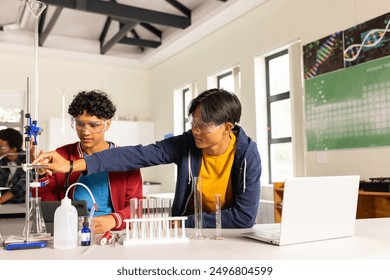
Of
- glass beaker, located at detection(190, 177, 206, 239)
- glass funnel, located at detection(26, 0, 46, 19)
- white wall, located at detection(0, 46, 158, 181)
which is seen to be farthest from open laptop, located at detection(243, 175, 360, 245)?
white wall, located at detection(0, 46, 158, 181)

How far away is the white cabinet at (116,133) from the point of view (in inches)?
248

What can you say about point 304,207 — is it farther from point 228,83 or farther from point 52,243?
point 228,83

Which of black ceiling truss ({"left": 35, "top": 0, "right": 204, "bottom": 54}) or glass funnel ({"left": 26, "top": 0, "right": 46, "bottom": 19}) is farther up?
black ceiling truss ({"left": 35, "top": 0, "right": 204, "bottom": 54})

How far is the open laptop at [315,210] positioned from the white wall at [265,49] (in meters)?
2.06

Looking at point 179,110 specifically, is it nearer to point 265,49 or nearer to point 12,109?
point 265,49

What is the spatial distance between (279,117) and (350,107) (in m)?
1.25

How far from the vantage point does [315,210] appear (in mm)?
1189

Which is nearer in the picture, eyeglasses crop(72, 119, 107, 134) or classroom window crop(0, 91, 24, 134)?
eyeglasses crop(72, 119, 107, 134)

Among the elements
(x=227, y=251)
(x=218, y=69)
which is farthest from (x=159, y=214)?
(x=218, y=69)

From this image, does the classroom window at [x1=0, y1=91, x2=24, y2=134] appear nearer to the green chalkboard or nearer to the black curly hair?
the green chalkboard

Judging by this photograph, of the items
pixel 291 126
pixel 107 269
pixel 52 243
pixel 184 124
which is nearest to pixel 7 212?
pixel 52 243

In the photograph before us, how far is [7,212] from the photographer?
279 cm

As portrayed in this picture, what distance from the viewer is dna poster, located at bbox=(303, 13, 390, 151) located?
3.08 m

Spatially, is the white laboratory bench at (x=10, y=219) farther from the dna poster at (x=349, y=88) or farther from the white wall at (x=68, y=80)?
the white wall at (x=68, y=80)
